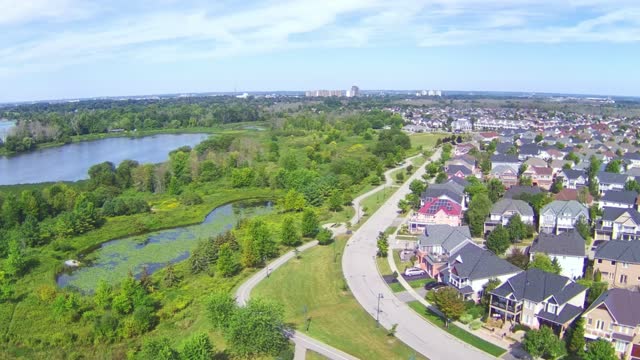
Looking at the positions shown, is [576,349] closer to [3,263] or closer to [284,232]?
[284,232]

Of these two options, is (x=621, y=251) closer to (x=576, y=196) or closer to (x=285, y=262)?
(x=576, y=196)

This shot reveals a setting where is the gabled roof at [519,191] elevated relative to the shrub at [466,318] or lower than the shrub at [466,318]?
elevated

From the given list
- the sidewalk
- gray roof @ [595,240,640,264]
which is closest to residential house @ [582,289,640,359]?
the sidewalk

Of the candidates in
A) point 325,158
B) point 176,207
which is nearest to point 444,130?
point 325,158

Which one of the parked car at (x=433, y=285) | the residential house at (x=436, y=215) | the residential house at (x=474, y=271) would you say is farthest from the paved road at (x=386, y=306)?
the residential house at (x=474, y=271)

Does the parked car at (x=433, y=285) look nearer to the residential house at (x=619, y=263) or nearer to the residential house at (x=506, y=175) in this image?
the residential house at (x=619, y=263)

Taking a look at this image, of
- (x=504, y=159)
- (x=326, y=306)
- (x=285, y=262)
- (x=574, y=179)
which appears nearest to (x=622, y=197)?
(x=574, y=179)

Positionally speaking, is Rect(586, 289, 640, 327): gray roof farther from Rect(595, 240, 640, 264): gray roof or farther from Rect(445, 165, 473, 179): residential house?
Rect(445, 165, 473, 179): residential house
